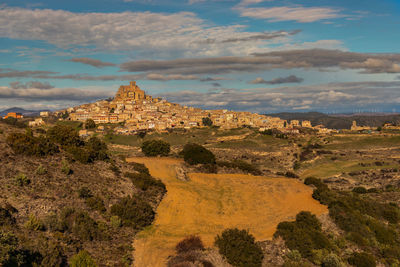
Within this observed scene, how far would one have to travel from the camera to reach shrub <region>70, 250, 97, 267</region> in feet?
54.4

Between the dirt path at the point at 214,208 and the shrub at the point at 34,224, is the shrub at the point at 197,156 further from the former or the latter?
the shrub at the point at 34,224

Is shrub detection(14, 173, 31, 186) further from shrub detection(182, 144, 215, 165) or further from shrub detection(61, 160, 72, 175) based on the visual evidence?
shrub detection(182, 144, 215, 165)

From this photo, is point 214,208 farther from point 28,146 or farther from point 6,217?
point 28,146

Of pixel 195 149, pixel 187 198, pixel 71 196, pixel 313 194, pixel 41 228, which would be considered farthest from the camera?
pixel 195 149

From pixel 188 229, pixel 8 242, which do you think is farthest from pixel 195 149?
pixel 8 242

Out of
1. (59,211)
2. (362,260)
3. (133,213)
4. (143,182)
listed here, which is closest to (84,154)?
(143,182)

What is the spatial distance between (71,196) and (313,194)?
25.1 metres

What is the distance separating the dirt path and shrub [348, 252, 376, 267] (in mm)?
5818

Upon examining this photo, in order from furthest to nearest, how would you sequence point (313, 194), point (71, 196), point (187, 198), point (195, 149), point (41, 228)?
1. point (195, 149)
2. point (313, 194)
3. point (187, 198)
4. point (71, 196)
5. point (41, 228)

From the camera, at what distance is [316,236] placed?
921 inches

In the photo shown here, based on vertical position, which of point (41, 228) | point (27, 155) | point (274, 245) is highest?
point (27, 155)

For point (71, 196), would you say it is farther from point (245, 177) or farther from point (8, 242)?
point (245, 177)

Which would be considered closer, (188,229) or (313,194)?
(188,229)

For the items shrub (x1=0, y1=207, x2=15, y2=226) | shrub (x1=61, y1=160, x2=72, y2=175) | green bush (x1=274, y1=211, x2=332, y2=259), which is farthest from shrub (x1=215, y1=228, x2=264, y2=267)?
A: shrub (x1=61, y1=160, x2=72, y2=175)
